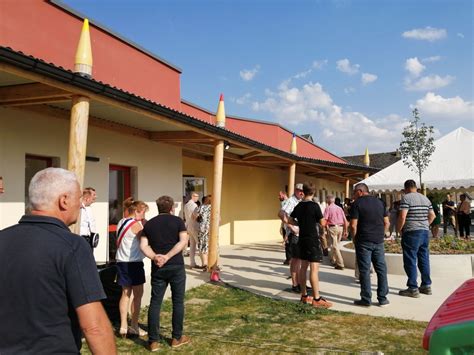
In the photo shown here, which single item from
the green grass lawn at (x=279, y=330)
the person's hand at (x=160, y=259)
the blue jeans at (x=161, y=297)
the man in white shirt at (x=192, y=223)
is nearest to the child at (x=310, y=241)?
the green grass lawn at (x=279, y=330)

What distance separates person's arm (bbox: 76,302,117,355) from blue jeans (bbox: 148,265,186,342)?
9.02 ft

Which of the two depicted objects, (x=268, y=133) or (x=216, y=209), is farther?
(x=268, y=133)

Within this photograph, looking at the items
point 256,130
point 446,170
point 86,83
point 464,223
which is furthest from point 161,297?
point 256,130

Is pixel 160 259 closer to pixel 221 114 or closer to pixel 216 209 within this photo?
pixel 216 209

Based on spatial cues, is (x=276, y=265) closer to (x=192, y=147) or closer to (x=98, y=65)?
(x=192, y=147)

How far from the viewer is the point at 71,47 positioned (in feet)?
25.8

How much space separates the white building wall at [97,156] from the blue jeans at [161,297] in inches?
111

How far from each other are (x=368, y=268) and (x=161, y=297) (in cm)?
312

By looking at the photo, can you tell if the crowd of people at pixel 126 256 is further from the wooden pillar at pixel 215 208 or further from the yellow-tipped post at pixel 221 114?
the yellow-tipped post at pixel 221 114

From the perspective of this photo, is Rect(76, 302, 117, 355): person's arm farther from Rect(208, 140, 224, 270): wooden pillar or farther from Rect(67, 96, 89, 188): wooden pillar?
Rect(208, 140, 224, 270): wooden pillar

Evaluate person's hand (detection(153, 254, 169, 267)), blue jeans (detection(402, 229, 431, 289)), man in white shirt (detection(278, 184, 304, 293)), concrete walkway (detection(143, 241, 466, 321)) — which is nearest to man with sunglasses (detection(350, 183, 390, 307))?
concrete walkway (detection(143, 241, 466, 321))

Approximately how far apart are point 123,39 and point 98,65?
1116 millimetres

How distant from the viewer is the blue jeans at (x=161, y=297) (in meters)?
4.52

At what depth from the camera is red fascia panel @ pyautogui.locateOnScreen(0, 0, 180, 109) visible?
266 inches
